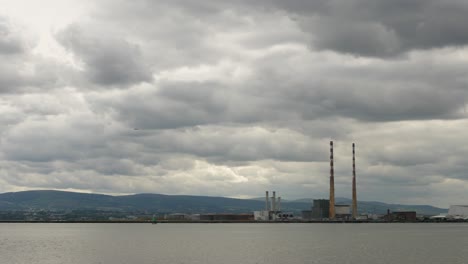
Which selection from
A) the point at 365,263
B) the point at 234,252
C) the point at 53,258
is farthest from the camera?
the point at 234,252

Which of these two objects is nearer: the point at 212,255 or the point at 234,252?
the point at 212,255

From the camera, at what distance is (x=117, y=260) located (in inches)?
4112

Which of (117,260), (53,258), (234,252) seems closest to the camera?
(117,260)

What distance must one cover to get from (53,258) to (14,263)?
10.9 m

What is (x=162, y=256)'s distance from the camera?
114 m

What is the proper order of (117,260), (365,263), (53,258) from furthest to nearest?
(53,258), (117,260), (365,263)

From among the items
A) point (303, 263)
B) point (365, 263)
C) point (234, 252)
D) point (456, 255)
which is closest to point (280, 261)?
point (303, 263)

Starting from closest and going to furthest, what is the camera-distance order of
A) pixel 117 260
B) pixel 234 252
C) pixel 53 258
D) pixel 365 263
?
pixel 365 263 → pixel 117 260 → pixel 53 258 → pixel 234 252

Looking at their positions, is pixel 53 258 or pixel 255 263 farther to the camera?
pixel 53 258

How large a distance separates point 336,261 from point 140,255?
38.0m

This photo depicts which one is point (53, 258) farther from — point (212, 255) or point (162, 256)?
A: point (212, 255)

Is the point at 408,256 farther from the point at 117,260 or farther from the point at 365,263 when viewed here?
the point at 117,260

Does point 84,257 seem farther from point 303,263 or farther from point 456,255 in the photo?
point 456,255

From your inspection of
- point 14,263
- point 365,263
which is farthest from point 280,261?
point 14,263
